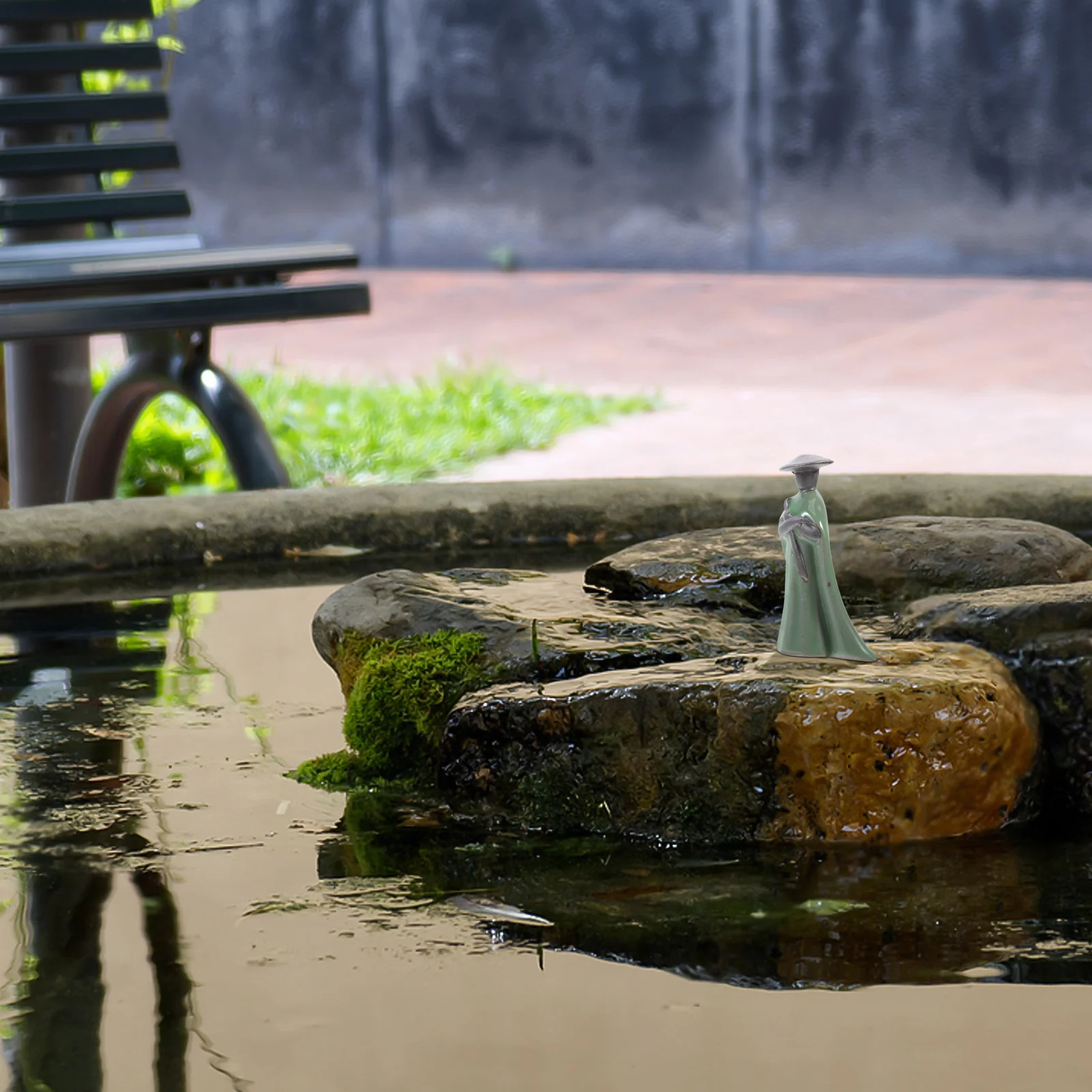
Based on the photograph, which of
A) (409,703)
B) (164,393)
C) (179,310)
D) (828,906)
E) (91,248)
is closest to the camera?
(828,906)

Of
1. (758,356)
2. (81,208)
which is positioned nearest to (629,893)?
(81,208)

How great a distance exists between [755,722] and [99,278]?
181 cm

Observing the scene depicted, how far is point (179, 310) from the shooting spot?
285 centimetres

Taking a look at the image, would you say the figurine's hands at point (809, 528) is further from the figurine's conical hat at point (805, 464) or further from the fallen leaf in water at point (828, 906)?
the fallen leaf in water at point (828, 906)

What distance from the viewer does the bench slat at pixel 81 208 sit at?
3525mm

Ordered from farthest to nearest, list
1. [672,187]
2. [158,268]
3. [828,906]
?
[672,187] < [158,268] < [828,906]

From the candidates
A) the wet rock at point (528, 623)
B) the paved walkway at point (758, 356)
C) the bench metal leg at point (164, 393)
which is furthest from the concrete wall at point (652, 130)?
the wet rock at point (528, 623)

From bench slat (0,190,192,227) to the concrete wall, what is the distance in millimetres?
7543

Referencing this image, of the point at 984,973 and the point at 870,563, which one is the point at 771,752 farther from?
the point at 870,563

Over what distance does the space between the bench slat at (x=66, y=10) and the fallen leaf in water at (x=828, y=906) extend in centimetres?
292

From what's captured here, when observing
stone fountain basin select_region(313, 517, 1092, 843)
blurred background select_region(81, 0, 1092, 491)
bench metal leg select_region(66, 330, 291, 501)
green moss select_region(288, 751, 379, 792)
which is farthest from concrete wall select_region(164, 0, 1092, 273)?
green moss select_region(288, 751, 379, 792)

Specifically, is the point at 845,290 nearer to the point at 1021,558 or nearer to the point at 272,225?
the point at 272,225

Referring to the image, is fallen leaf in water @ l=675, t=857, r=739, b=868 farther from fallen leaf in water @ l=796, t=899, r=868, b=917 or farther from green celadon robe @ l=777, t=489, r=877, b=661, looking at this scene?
green celadon robe @ l=777, t=489, r=877, b=661

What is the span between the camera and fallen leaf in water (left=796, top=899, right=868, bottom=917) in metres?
1.26
